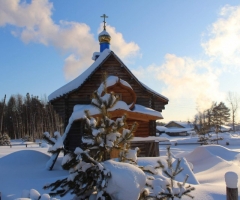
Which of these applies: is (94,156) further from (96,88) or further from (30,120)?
(30,120)

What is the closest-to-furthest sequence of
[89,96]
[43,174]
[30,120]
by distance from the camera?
[43,174] → [89,96] → [30,120]

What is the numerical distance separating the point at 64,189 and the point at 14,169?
726 cm

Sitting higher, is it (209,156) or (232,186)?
(232,186)

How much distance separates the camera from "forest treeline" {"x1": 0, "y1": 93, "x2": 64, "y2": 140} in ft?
155

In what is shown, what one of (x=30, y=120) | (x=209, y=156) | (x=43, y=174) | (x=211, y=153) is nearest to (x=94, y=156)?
(x=43, y=174)

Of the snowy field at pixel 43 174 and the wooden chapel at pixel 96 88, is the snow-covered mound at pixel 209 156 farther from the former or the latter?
the wooden chapel at pixel 96 88

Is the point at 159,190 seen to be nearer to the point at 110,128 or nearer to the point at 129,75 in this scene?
the point at 110,128

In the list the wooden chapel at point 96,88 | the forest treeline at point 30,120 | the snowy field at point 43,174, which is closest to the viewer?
the snowy field at point 43,174

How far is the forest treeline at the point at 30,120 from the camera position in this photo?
4728 centimetres

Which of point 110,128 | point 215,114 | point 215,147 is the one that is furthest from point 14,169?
point 215,114

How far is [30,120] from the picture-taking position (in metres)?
48.6

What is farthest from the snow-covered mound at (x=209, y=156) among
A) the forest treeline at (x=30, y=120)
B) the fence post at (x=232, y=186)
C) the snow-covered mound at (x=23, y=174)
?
the forest treeline at (x=30, y=120)

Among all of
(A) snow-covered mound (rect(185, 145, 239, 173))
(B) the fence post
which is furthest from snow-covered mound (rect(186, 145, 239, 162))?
(B) the fence post

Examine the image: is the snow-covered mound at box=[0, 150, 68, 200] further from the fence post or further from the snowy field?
the fence post
